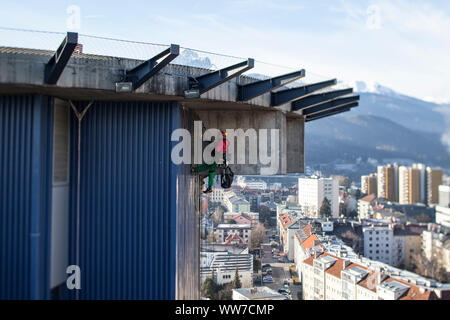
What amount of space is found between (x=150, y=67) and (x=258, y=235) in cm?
3381

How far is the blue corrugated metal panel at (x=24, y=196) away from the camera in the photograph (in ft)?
28.8

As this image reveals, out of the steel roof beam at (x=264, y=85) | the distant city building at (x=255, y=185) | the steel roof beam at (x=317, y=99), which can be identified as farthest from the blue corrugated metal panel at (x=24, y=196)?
the distant city building at (x=255, y=185)

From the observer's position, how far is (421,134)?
181 ft

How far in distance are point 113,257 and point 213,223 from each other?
33.4 meters

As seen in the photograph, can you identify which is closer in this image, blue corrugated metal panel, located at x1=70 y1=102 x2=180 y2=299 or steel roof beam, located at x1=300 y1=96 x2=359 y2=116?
blue corrugated metal panel, located at x1=70 y1=102 x2=180 y2=299

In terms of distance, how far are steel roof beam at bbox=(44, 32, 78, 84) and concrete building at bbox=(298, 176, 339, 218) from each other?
116 ft

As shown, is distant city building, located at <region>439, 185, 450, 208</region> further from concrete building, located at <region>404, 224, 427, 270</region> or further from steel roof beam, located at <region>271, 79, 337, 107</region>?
steel roof beam, located at <region>271, 79, 337, 107</region>

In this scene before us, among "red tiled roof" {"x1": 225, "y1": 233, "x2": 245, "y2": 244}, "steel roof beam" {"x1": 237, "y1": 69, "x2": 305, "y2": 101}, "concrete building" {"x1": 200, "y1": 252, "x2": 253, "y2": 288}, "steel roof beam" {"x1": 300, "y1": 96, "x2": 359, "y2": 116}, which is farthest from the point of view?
"red tiled roof" {"x1": 225, "y1": 233, "x2": 245, "y2": 244}

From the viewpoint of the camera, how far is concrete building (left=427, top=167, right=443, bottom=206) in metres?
32.4

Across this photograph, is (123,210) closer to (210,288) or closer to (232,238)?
(210,288)

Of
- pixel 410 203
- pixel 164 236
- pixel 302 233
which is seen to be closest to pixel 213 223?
pixel 302 233

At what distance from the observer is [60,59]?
26.3 ft

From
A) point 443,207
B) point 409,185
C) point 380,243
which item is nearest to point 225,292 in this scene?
point 380,243

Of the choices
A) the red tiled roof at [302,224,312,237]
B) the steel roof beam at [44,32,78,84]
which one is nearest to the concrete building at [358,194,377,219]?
the red tiled roof at [302,224,312,237]
